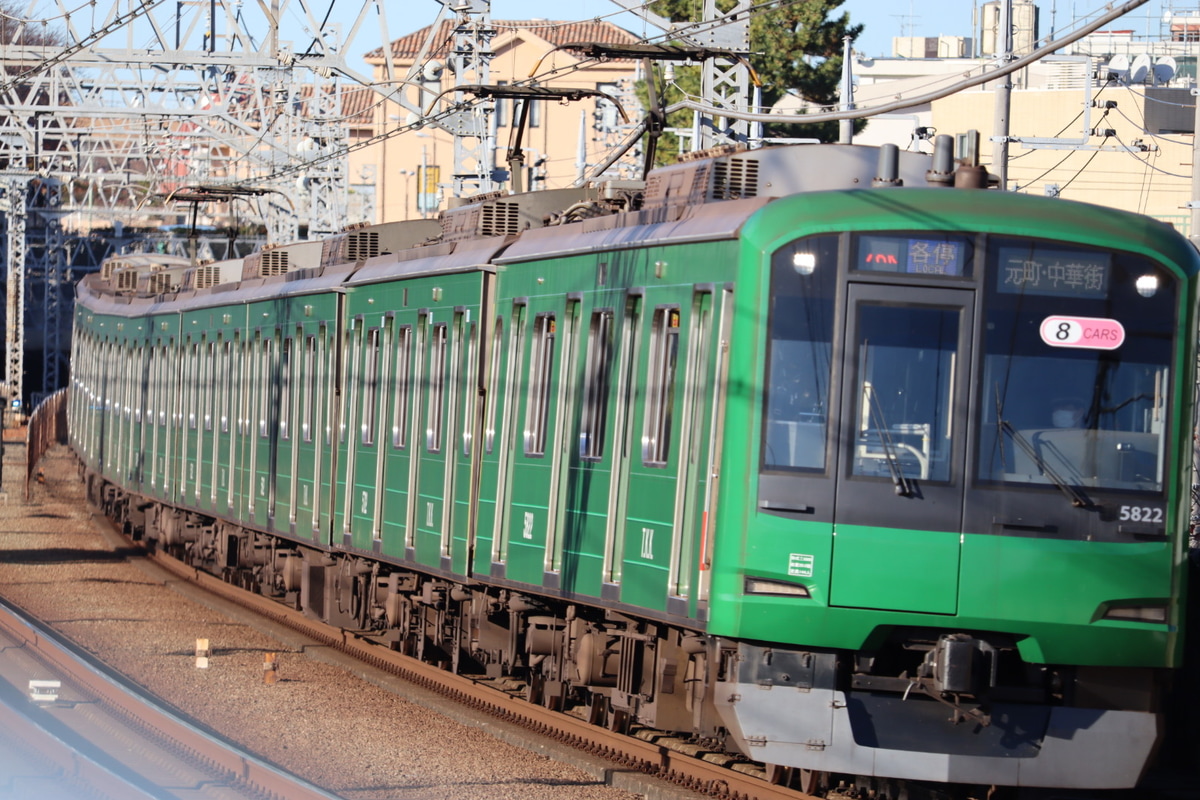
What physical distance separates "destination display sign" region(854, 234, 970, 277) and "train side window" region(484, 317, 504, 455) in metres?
3.81

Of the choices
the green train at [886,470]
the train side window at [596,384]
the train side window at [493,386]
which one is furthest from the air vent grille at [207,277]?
the green train at [886,470]

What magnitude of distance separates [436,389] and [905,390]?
5197mm

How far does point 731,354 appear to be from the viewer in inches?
334

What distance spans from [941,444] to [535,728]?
4211 millimetres

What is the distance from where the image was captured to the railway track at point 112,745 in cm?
928

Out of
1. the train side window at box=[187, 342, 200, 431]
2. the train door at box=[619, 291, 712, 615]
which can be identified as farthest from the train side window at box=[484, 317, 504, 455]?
the train side window at box=[187, 342, 200, 431]

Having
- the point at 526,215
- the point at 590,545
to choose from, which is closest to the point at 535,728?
the point at 590,545

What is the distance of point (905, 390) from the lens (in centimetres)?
830

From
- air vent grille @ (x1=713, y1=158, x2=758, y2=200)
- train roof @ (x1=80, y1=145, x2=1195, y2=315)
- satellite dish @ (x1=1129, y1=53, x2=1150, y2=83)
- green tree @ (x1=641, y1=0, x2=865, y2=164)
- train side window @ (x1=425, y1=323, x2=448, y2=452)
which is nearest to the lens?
train roof @ (x1=80, y1=145, x2=1195, y2=315)

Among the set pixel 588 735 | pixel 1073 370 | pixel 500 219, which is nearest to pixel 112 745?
pixel 588 735

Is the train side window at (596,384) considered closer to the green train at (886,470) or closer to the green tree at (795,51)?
the green train at (886,470)

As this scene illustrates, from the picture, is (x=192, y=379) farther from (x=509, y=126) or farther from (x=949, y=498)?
(x=509, y=126)

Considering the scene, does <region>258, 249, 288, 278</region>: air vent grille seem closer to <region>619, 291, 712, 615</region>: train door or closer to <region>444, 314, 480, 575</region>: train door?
<region>444, 314, 480, 575</region>: train door

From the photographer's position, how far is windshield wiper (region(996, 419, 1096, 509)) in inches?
324
